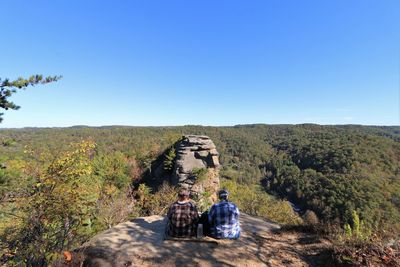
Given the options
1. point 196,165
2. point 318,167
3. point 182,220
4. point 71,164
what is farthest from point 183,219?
Result: point 318,167

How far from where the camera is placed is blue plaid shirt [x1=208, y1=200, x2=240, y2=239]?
6.25m

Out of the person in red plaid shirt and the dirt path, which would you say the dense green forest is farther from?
the person in red plaid shirt

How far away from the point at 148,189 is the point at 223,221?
1542cm

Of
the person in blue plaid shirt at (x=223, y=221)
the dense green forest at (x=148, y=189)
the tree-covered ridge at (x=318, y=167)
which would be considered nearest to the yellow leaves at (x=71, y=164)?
the dense green forest at (x=148, y=189)

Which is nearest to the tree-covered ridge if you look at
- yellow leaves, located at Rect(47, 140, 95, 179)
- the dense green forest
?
the dense green forest

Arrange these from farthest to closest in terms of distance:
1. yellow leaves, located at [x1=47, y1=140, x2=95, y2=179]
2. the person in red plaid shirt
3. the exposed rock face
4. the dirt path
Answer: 1. the exposed rock face
2. yellow leaves, located at [x1=47, y1=140, x2=95, y2=179]
3. the person in red plaid shirt
4. the dirt path

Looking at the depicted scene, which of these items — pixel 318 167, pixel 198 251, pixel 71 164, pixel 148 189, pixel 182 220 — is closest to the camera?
pixel 198 251

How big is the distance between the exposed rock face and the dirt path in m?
13.7

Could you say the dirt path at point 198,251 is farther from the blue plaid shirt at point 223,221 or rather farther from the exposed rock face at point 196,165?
the exposed rock face at point 196,165

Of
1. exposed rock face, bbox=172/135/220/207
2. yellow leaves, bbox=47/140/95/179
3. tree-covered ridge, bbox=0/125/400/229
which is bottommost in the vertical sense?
tree-covered ridge, bbox=0/125/400/229

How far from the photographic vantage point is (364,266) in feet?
14.7

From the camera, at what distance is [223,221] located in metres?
6.27

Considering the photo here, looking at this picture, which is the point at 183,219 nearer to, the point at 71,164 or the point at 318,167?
the point at 71,164

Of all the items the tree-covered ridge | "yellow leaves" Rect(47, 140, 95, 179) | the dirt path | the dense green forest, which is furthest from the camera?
the tree-covered ridge
